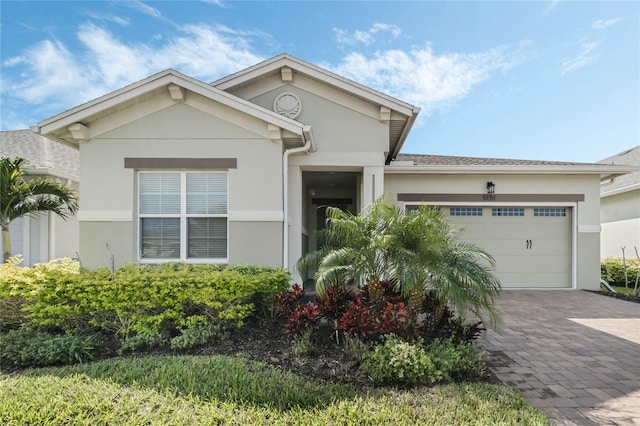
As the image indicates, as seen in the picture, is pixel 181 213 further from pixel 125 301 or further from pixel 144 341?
pixel 144 341

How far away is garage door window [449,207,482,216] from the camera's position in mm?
10727

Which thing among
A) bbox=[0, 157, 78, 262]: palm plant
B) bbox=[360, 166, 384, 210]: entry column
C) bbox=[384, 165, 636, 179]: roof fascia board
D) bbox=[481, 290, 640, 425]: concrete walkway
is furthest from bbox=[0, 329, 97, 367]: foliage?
bbox=[384, 165, 636, 179]: roof fascia board

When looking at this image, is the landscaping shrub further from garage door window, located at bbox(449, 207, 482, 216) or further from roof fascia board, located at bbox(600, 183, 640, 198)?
roof fascia board, located at bbox(600, 183, 640, 198)

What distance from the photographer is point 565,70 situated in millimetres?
10297

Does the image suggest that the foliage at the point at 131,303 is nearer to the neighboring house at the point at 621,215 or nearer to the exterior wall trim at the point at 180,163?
the exterior wall trim at the point at 180,163

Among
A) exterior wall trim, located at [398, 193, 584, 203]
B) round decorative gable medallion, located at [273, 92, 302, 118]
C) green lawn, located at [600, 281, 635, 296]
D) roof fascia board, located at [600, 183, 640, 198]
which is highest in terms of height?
round decorative gable medallion, located at [273, 92, 302, 118]

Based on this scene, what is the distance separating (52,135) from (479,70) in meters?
11.9

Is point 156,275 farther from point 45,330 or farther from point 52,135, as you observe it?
point 52,135

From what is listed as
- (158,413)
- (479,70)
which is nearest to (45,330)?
(158,413)

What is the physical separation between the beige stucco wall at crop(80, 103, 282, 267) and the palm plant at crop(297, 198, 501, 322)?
2314mm

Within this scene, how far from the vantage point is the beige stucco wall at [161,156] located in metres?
6.96

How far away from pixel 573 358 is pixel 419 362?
9.15ft

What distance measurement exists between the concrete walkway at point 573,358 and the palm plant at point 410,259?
2.95 feet

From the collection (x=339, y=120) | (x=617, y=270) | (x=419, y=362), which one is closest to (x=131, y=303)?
(x=419, y=362)
